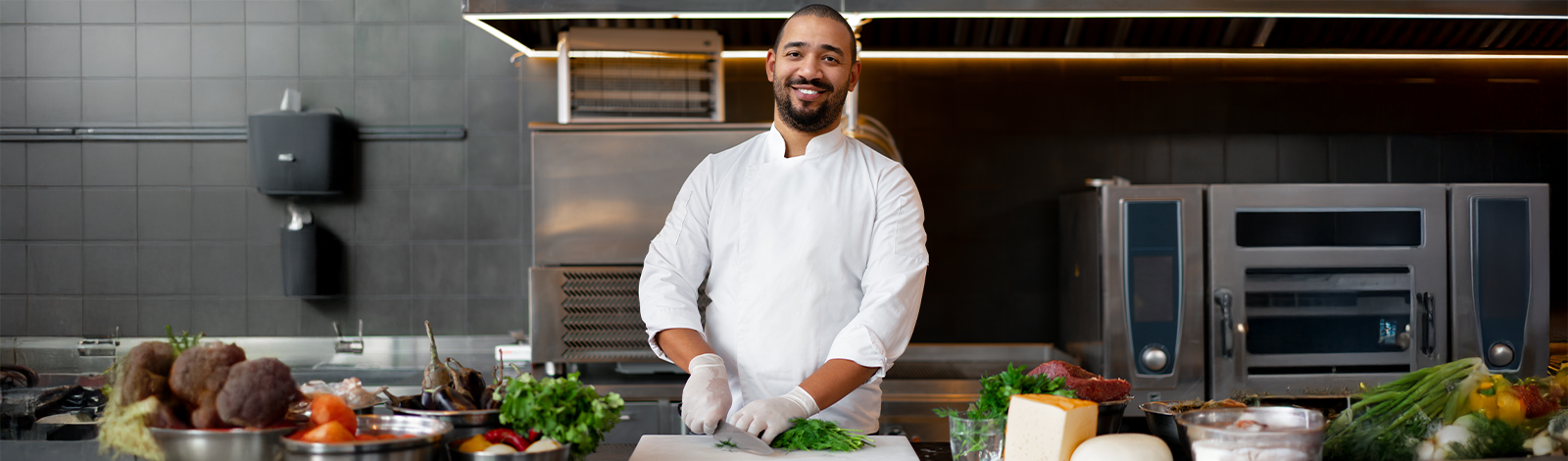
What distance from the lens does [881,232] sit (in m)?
1.81

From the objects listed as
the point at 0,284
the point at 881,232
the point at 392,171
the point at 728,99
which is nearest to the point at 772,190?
the point at 881,232

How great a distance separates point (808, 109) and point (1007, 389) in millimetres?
739

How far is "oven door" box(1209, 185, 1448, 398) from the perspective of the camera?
288 centimetres

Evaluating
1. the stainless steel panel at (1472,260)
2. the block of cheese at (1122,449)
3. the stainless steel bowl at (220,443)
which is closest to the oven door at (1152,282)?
the stainless steel panel at (1472,260)

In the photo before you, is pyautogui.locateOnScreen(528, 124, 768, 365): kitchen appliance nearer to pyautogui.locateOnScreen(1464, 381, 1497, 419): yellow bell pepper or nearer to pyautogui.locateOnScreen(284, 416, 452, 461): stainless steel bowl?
pyautogui.locateOnScreen(284, 416, 452, 461): stainless steel bowl

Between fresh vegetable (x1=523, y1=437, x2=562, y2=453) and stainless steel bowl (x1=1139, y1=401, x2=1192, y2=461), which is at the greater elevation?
fresh vegetable (x1=523, y1=437, x2=562, y2=453)

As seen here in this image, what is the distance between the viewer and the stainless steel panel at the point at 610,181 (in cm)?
276

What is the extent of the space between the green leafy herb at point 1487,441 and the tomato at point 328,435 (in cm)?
140

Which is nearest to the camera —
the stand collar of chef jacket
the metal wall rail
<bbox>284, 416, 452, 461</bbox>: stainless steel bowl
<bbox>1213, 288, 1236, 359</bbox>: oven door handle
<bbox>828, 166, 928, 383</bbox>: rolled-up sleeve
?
<bbox>284, 416, 452, 461</bbox>: stainless steel bowl

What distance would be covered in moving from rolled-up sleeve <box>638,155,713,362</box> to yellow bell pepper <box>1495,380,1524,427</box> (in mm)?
1256

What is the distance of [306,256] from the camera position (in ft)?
10.8

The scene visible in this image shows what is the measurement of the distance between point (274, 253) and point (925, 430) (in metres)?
2.48

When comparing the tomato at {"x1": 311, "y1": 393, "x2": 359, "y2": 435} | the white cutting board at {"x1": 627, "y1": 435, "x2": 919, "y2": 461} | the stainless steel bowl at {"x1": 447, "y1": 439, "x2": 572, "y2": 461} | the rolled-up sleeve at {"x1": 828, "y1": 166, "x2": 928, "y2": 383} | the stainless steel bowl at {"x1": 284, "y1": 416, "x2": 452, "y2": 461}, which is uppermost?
the rolled-up sleeve at {"x1": 828, "y1": 166, "x2": 928, "y2": 383}

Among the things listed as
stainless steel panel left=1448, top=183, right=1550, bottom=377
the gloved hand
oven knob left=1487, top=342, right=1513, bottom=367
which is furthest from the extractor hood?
the gloved hand
